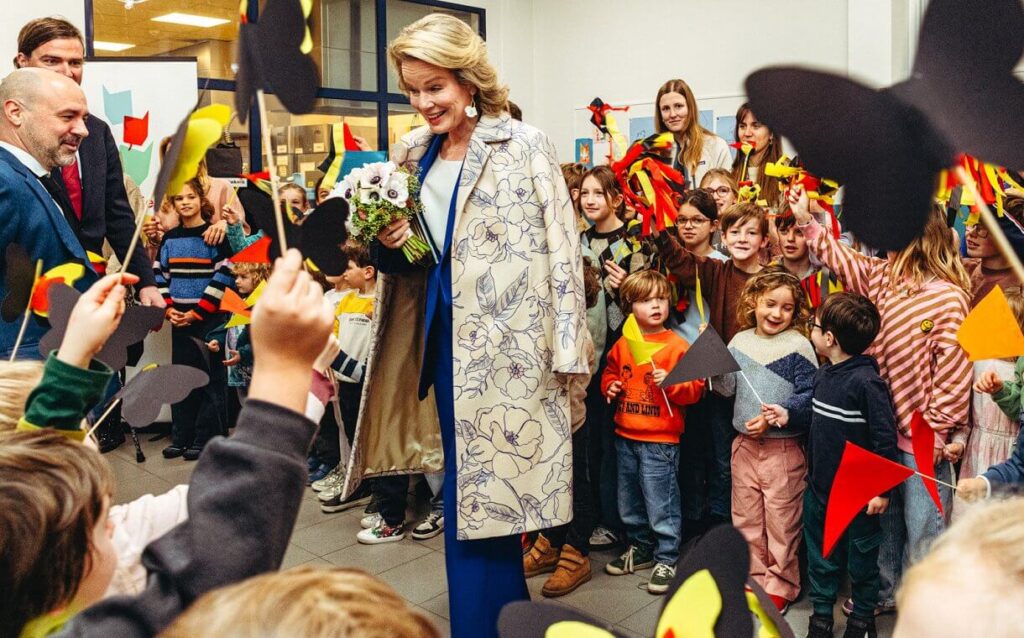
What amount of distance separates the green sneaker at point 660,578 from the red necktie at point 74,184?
2121mm

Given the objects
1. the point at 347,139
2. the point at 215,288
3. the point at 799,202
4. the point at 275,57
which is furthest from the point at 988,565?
the point at 215,288

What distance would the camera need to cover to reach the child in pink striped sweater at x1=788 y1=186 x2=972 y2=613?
243 cm

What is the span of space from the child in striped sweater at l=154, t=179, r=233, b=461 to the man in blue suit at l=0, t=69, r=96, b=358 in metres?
2.14

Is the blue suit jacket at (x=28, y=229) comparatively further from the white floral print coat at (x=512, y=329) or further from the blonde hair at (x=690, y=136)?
the blonde hair at (x=690, y=136)

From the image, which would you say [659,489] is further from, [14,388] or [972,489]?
[14,388]

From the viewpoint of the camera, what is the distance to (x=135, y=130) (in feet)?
15.9

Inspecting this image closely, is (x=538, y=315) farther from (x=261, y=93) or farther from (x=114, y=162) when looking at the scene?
(x=114, y=162)

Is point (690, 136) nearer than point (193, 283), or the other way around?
point (690, 136)

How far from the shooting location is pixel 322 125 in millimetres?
6875

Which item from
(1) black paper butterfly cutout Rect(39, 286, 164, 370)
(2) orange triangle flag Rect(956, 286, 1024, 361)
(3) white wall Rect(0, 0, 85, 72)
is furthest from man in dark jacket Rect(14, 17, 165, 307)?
(2) orange triangle flag Rect(956, 286, 1024, 361)

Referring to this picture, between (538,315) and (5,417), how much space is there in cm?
126

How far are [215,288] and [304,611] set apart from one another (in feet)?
13.6

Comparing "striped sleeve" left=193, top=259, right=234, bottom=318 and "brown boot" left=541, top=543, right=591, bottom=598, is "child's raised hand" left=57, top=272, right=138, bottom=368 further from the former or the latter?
"striped sleeve" left=193, top=259, right=234, bottom=318

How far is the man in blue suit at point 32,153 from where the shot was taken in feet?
7.43
